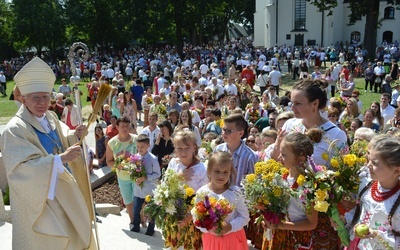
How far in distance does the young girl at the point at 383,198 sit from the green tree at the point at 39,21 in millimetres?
46185

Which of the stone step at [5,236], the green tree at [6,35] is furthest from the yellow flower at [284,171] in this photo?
the green tree at [6,35]

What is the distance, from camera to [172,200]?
454 centimetres

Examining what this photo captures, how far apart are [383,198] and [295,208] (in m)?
0.90

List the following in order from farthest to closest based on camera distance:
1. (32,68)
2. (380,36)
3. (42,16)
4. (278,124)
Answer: (380,36), (42,16), (278,124), (32,68)

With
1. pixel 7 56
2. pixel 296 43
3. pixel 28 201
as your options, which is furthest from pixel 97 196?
pixel 296 43

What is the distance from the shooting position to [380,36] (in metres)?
56.7

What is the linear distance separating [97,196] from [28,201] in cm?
527

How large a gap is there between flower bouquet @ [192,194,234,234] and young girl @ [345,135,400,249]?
1179mm

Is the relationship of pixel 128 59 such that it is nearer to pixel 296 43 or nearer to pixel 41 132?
pixel 296 43

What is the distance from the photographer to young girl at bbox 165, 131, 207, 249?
495 cm

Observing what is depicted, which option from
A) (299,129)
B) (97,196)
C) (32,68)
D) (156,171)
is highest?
(32,68)

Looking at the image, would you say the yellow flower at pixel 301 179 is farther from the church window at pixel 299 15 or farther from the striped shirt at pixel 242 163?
the church window at pixel 299 15

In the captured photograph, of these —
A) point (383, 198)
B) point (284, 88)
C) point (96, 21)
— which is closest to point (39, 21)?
point (96, 21)

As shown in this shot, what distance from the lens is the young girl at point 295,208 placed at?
400 cm
